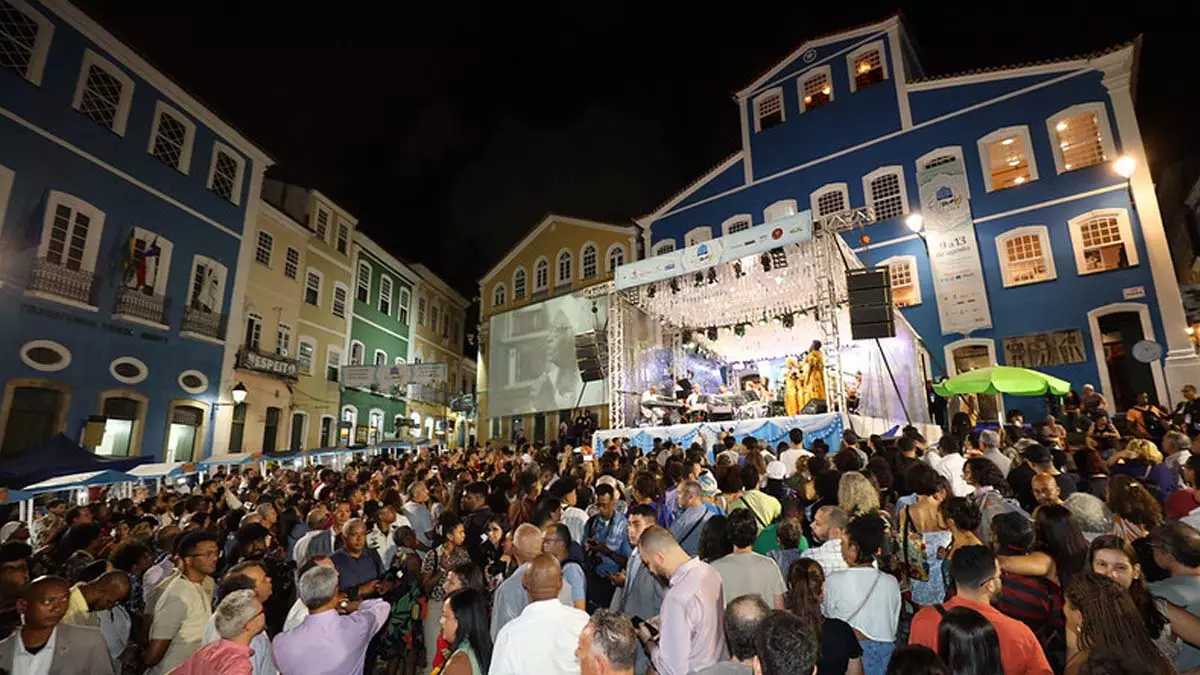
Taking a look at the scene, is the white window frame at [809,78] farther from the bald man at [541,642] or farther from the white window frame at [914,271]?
the bald man at [541,642]

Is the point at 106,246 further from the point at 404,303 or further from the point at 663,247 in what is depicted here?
the point at 663,247

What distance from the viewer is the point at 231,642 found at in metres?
2.93

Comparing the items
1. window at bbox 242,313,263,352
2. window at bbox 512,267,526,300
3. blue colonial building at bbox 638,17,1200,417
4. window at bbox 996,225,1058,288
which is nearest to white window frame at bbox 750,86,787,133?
blue colonial building at bbox 638,17,1200,417

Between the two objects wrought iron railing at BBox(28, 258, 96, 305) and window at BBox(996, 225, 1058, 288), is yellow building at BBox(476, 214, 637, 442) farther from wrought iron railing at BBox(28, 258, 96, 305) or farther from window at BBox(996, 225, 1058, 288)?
wrought iron railing at BBox(28, 258, 96, 305)

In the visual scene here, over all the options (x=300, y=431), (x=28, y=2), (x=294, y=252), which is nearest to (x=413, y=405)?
(x=300, y=431)

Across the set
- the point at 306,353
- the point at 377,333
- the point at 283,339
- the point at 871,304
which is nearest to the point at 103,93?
the point at 283,339

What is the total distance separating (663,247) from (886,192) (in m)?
8.94

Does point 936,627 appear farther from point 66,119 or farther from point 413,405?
point 413,405

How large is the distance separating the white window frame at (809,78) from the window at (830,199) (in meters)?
3.55

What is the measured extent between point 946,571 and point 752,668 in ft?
7.69

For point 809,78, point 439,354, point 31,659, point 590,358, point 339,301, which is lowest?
point 31,659

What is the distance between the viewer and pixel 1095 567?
110 inches

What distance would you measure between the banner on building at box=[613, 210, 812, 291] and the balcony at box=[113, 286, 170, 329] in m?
13.3

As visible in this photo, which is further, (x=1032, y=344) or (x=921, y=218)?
(x=921, y=218)
